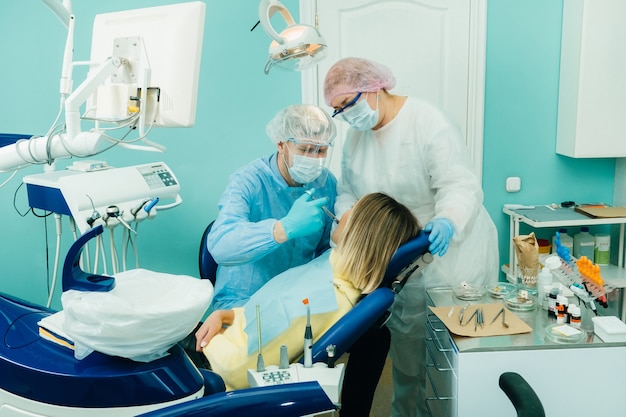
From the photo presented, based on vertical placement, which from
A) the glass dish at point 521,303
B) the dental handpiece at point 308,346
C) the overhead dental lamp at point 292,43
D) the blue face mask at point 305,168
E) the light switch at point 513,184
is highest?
the overhead dental lamp at point 292,43

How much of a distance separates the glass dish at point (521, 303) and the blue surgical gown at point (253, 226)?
2.20 feet

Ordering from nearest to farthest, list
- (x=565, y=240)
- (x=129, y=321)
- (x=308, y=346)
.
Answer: (x=129, y=321) < (x=308, y=346) < (x=565, y=240)

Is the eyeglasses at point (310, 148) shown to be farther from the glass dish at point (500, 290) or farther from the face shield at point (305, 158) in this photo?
the glass dish at point (500, 290)

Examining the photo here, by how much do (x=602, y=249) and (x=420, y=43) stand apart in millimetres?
1364

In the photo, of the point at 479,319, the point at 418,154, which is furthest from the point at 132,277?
the point at 418,154

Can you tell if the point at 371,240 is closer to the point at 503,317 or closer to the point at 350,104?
the point at 503,317

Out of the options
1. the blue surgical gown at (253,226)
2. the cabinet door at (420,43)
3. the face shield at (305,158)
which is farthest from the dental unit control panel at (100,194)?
the cabinet door at (420,43)

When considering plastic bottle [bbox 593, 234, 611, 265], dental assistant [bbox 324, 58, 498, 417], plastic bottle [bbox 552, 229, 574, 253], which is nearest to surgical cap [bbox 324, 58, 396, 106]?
dental assistant [bbox 324, 58, 498, 417]

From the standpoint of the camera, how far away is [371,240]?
1.65 metres

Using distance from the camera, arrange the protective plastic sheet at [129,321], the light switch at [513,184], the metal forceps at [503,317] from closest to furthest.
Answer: the protective plastic sheet at [129,321] < the metal forceps at [503,317] < the light switch at [513,184]

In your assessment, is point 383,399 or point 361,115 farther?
point 383,399

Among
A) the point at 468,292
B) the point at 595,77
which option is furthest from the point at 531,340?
the point at 595,77

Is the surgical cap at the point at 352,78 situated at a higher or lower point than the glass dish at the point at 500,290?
higher

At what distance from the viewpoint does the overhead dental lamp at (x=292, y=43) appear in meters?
1.95
